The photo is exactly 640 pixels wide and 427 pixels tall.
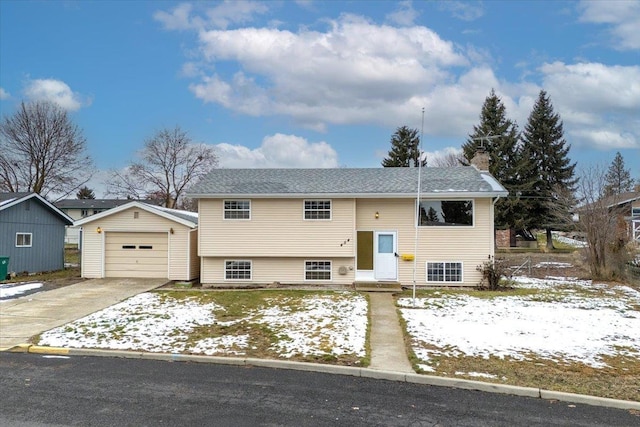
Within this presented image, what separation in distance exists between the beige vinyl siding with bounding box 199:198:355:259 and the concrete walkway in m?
3.69

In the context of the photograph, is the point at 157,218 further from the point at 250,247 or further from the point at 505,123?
the point at 505,123

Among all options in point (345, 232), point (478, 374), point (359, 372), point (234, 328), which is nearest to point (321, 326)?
point (234, 328)

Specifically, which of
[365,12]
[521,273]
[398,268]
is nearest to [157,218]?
[398,268]

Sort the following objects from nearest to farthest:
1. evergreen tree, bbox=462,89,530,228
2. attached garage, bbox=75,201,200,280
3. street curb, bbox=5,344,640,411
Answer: street curb, bbox=5,344,640,411, attached garage, bbox=75,201,200,280, evergreen tree, bbox=462,89,530,228

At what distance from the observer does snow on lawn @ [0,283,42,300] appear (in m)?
14.0

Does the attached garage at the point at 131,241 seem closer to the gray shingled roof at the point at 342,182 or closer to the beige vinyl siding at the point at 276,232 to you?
the beige vinyl siding at the point at 276,232

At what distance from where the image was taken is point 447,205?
1596 centimetres

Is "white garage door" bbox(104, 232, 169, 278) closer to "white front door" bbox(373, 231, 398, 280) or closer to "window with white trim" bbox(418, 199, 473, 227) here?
"white front door" bbox(373, 231, 398, 280)

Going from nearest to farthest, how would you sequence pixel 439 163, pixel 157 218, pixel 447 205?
pixel 447 205 < pixel 157 218 < pixel 439 163

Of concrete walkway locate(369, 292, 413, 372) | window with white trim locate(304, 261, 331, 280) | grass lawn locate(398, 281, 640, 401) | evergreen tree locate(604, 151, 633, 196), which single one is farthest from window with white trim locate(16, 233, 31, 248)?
evergreen tree locate(604, 151, 633, 196)

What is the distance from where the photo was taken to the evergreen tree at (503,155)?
3734cm

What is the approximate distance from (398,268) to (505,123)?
97.1ft

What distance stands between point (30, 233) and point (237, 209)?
1136 centimetres

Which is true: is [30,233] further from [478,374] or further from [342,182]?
[478,374]
